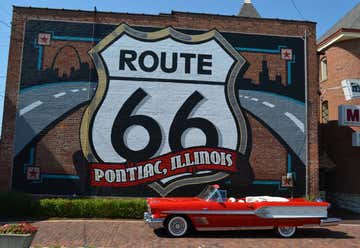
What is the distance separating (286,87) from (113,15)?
25.9 ft

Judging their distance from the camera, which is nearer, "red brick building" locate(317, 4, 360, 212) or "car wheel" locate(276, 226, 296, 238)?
"car wheel" locate(276, 226, 296, 238)


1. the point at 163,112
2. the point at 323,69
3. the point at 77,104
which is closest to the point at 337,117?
the point at 323,69

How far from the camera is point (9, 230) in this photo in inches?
309

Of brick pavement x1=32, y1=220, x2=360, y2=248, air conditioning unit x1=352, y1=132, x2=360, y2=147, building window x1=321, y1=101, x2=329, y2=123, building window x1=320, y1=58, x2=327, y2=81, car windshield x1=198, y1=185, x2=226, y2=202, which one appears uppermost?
building window x1=320, y1=58, x2=327, y2=81

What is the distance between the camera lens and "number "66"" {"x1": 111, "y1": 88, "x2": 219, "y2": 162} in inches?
644

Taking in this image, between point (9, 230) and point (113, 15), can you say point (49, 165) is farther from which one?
point (9, 230)

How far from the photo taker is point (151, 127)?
16531mm

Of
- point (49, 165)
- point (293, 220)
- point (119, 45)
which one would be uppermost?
point (119, 45)

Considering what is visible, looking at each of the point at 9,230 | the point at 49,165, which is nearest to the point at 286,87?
the point at 49,165

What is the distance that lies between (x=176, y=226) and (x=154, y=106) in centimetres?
652

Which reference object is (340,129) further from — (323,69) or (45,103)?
(45,103)

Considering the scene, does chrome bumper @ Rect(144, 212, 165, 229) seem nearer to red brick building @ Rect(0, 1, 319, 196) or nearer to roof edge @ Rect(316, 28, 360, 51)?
red brick building @ Rect(0, 1, 319, 196)

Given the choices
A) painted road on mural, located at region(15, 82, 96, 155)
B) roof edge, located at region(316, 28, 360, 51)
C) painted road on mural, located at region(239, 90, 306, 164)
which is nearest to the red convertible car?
painted road on mural, located at region(239, 90, 306, 164)

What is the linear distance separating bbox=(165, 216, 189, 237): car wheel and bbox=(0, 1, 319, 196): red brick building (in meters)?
5.09
